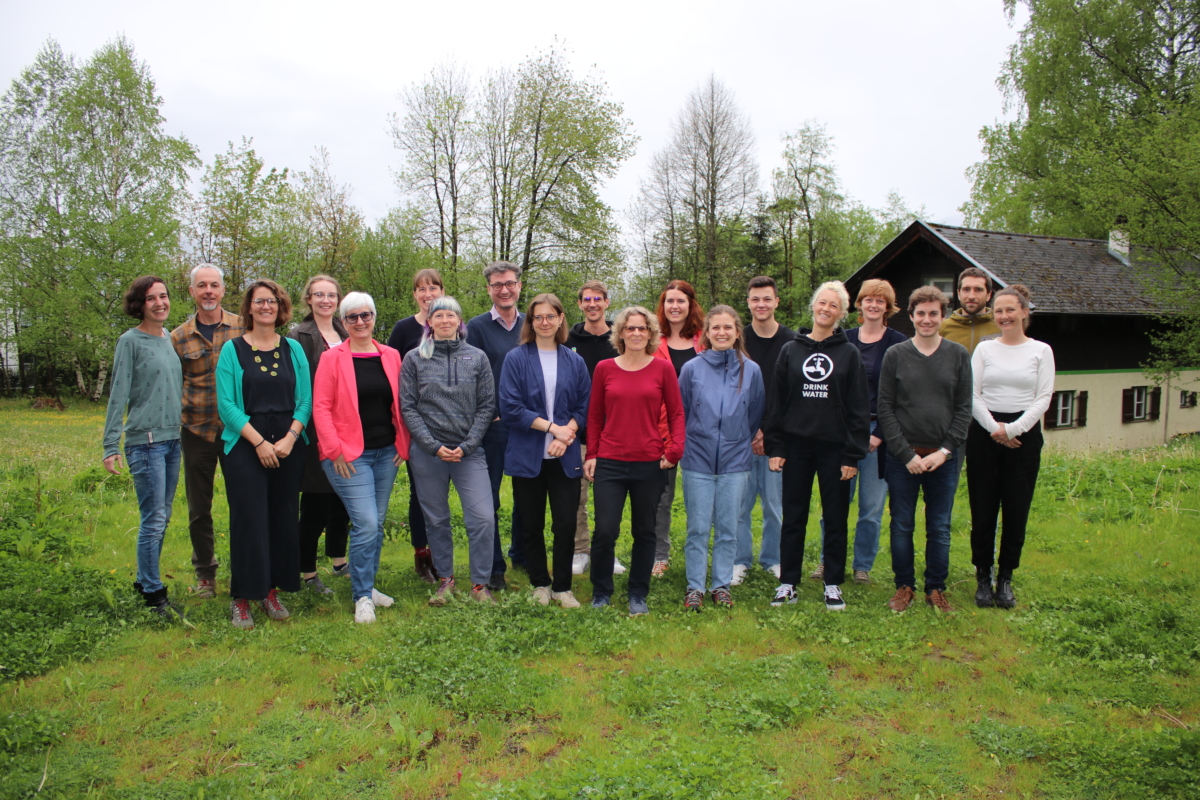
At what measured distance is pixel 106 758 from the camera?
3.12 metres

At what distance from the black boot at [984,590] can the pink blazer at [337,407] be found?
4.40 metres

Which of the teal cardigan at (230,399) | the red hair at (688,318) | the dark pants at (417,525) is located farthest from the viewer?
the red hair at (688,318)

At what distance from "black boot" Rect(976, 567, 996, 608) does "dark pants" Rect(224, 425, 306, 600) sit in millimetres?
4756

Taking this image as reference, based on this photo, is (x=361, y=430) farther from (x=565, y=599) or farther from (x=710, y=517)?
(x=710, y=517)

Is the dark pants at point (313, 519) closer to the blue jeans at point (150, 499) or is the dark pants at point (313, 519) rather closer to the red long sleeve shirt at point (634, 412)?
the blue jeans at point (150, 499)

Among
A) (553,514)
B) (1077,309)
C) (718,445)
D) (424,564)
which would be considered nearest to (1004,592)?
(718,445)

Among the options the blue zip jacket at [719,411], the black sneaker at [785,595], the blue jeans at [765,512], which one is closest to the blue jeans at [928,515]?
the black sneaker at [785,595]

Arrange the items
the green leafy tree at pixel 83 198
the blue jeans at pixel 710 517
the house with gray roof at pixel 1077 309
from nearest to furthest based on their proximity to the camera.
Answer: the blue jeans at pixel 710 517
the house with gray roof at pixel 1077 309
the green leafy tree at pixel 83 198

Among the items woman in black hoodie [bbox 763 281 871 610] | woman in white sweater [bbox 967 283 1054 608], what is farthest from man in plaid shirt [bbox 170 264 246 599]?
woman in white sweater [bbox 967 283 1054 608]

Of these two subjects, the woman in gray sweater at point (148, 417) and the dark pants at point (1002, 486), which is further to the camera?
the dark pants at point (1002, 486)

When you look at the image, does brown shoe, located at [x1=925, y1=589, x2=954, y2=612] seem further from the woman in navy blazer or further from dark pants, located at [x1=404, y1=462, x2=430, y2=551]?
dark pants, located at [x1=404, y1=462, x2=430, y2=551]

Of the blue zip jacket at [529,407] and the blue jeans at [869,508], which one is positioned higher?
the blue zip jacket at [529,407]

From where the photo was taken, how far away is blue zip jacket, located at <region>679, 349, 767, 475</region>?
16.4 feet

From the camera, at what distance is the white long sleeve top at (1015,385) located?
16.2ft
